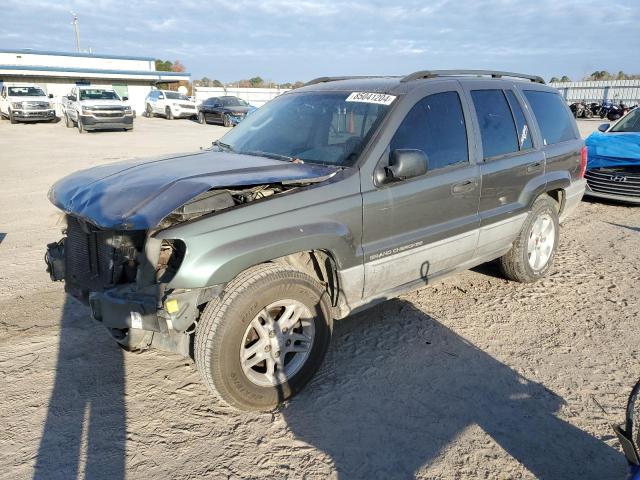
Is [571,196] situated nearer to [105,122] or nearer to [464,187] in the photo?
[464,187]

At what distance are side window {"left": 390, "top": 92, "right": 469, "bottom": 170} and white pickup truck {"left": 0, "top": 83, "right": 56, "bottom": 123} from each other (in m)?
26.8

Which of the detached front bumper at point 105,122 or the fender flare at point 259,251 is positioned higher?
the detached front bumper at point 105,122

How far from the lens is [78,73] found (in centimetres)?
3806

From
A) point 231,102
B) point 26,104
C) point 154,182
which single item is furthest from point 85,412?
point 26,104

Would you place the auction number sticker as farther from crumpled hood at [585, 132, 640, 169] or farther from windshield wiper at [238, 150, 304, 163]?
crumpled hood at [585, 132, 640, 169]

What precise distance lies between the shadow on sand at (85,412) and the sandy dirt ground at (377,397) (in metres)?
0.01

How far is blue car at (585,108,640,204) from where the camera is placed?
785 centimetres

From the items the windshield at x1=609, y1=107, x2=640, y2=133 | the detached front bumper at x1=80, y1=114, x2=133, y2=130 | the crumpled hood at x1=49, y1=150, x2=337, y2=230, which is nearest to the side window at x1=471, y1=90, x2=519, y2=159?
the crumpled hood at x1=49, y1=150, x2=337, y2=230

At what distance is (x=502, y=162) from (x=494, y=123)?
0.35m

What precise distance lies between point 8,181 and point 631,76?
2237 inches

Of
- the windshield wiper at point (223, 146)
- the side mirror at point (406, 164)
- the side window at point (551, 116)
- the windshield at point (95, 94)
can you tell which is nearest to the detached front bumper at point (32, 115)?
the windshield at point (95, 94)

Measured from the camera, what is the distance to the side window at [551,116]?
4.82 metres

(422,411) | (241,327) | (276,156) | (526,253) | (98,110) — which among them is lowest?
(422,411)

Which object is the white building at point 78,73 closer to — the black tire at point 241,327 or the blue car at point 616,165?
the blue car at point 616,165
